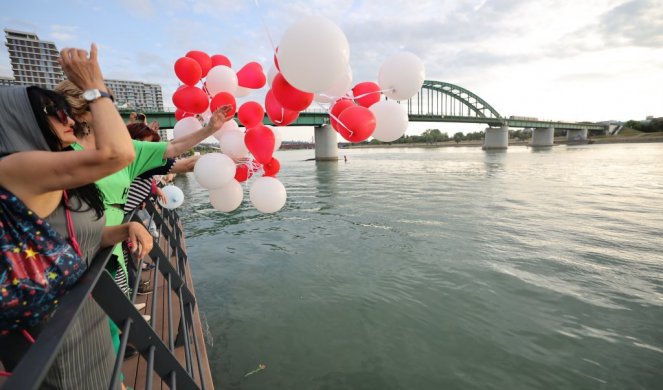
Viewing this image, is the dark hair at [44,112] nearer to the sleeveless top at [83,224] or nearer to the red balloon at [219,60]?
the sleeveless top at [83,224]

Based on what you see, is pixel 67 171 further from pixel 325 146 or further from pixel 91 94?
pixel 325 146

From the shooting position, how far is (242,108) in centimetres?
346

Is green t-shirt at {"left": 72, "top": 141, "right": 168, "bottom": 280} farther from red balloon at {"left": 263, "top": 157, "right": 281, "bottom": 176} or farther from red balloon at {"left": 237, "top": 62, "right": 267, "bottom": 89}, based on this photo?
red balloon at {"left": 237, "top": 62, "right": 267, "bottom": 89}

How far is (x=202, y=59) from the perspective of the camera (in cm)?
383

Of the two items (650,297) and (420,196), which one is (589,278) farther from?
(420,196)

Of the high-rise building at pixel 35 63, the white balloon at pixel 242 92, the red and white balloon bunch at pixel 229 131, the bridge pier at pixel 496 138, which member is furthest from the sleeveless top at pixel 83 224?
the high-rise building at pixel 35 63

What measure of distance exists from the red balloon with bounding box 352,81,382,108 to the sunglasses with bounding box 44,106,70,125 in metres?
2.32

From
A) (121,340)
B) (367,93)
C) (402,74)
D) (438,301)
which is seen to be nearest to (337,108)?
(367,93)

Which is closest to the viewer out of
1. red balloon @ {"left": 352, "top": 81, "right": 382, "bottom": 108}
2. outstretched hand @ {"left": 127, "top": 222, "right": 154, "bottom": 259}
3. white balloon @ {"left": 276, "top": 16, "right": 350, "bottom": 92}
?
outstretched hand @ {"left": 127, "top": 222, "right": 154, "bottom": 259}

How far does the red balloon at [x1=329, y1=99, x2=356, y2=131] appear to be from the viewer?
9.46ft

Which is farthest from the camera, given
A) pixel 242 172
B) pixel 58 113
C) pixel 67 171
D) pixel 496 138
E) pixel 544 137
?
pixel 544 137

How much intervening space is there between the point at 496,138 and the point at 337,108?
74.0 metres

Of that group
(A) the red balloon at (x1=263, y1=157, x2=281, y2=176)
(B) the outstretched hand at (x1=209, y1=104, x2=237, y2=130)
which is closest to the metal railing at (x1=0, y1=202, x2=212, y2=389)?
(B) the outstretched hand at (x1=209, y1=104, x2=237, y2=130)

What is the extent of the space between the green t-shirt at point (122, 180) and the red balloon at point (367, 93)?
5.98ft
